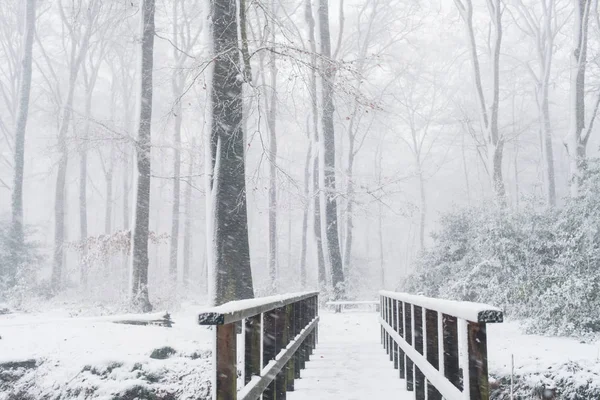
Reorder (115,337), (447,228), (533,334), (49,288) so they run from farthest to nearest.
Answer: (49,288), (447,228), (533,334), (115,337)

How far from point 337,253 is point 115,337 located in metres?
13.7

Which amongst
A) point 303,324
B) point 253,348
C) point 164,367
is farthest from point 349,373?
point 253,348

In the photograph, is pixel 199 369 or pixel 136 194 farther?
pixel 136 194

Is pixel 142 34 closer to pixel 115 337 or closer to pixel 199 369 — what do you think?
pixel 115 337

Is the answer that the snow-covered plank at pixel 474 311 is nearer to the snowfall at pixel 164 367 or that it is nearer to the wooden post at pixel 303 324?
the snowfall at pixel 164 367

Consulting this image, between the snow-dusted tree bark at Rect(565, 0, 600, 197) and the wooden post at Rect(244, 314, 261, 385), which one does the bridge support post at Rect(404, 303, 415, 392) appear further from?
the snow-dusted tree bark at Rect(565, 0, 600, 197)

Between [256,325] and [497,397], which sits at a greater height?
[256,325]

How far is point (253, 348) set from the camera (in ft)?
13.9

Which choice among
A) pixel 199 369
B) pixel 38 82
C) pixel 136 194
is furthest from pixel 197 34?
pixel 199 369

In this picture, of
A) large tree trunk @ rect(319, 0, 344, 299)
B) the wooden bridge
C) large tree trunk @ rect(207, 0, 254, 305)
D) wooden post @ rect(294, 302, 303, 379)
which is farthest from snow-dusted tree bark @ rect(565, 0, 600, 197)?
wooden post @ rect(294, 302, 303, 379)

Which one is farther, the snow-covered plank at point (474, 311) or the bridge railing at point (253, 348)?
the bridge railing at point (253, 348)

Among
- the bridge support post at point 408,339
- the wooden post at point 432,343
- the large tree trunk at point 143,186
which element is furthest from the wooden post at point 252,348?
the large tree trunk at point 143,186

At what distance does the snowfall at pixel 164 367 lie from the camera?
6.99 m

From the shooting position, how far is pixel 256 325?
14.4 ft
